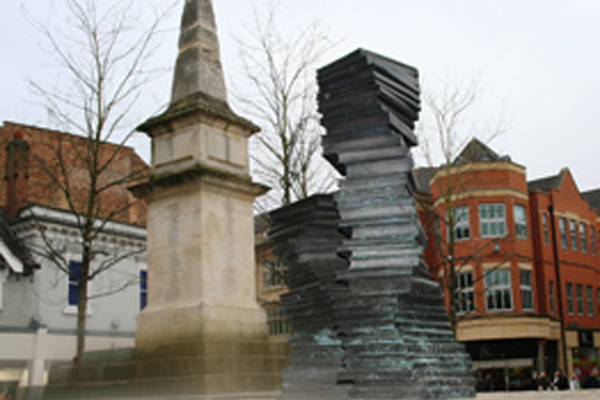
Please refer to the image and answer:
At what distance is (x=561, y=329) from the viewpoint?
34688mm

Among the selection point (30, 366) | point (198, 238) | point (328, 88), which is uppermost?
point (328, 88)

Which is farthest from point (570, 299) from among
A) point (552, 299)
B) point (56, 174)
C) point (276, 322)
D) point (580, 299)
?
point (56, 174)

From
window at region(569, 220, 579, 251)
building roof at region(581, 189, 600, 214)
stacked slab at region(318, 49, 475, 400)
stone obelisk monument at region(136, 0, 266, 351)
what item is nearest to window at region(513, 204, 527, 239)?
window at region(569, 220, 579, 251)

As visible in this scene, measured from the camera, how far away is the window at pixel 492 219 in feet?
109

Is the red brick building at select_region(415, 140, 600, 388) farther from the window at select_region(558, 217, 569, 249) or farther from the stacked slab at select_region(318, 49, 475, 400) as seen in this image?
the stacked slab at select_region(318, 49, 475, 400)

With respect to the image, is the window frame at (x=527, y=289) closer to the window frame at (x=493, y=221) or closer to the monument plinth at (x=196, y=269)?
the window frame at (x=493, y=221)

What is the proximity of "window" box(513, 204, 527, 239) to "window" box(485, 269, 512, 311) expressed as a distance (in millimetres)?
2323

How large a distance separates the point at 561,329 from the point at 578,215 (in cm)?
674

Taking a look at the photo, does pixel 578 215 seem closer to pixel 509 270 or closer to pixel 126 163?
pixel 509 270

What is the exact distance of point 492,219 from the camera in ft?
109

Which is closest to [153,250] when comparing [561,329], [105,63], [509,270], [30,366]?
[105,63]

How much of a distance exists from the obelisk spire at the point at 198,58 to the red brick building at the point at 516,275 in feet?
59.4

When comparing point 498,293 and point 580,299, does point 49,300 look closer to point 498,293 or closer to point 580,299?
point 498,293

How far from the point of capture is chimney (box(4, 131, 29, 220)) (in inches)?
1148
